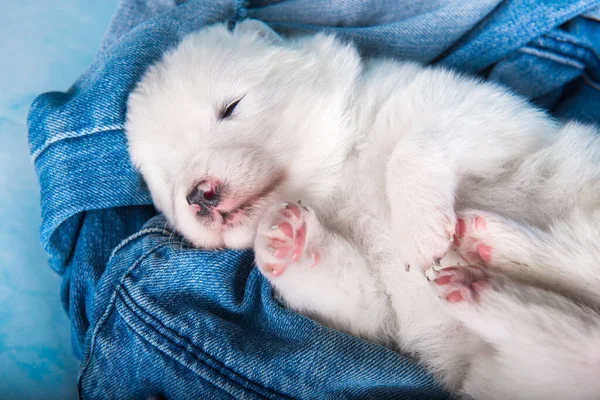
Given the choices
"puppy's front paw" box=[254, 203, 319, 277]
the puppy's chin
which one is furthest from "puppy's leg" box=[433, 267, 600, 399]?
the puppy's chin

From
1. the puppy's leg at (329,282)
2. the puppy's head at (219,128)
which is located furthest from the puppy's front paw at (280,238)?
the puppy's head at (219,128)

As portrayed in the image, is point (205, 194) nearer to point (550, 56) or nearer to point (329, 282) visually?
point (329, 282)

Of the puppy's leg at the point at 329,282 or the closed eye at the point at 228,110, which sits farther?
the closed eye at the point at 228,110

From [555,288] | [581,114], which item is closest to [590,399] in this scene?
[555,288]

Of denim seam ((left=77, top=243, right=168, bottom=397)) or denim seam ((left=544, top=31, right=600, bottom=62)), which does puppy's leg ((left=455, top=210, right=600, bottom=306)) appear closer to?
denim seam ((left=77, top=243, right=168, bottom=397))

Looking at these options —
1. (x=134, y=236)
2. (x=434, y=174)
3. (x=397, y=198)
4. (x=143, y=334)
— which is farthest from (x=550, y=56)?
(x=143, y=334)

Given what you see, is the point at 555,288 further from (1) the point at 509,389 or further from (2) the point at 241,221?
(2) the point at 241,221

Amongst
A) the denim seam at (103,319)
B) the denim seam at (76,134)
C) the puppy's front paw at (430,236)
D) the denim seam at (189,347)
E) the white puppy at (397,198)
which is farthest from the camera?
the denim seam at (76,134)

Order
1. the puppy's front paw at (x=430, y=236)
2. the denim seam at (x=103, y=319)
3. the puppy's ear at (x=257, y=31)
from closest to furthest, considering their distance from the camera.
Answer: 1. the puppy's front paw at (x=430, y=236)
2. the denim seam at (x=103, y=319)
3. the puppy's ear at (x=257, y=31)

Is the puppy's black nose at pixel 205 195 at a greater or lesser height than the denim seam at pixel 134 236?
greater

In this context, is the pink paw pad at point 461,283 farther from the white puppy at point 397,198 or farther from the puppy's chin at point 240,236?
the puppy's chin at point 240,236
